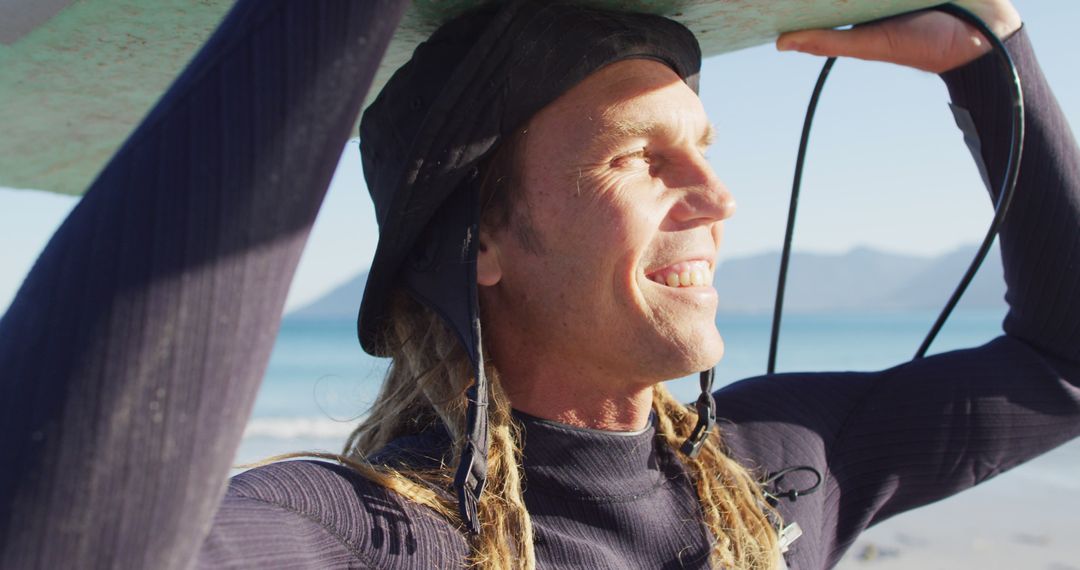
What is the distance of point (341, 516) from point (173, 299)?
0.84 meters

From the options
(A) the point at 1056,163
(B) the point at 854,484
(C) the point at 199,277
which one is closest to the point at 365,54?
(C) the point at 199,277

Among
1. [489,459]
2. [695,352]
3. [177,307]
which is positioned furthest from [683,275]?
[177,307]

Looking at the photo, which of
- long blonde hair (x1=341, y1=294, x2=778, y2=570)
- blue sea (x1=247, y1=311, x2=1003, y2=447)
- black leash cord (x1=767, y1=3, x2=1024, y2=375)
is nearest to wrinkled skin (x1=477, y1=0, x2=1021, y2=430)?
long blonde hair (x1=341, y1=294, x2=778, y2=570)

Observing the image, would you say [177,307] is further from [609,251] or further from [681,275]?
[681,275]

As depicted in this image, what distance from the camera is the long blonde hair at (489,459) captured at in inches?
71.6

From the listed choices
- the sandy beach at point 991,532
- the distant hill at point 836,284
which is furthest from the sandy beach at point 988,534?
the distant hill at point 836,284

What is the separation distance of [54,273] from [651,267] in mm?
1328

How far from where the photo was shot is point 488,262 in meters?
2.19

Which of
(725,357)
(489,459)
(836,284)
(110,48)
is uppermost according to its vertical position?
(110,48)

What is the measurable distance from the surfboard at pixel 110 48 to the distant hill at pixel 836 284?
309ft

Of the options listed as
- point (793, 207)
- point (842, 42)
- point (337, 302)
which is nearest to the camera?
point (842, 42)

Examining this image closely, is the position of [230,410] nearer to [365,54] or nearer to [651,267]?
[365,54]

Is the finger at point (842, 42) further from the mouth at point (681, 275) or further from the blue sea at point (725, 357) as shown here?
the blue sea at point (725, 357)

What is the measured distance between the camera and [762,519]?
2146 mm
